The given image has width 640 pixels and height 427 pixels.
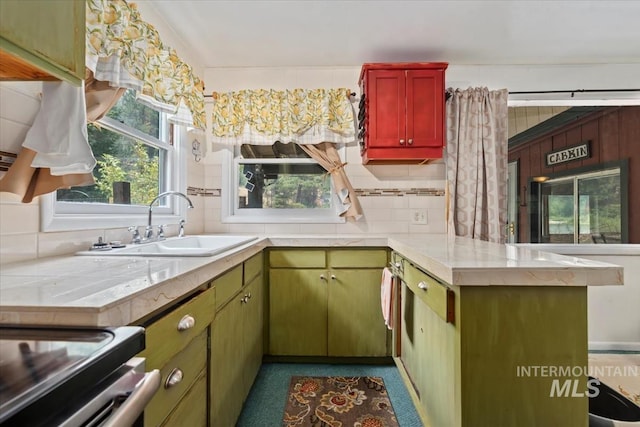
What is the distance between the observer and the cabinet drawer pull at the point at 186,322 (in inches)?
35.9

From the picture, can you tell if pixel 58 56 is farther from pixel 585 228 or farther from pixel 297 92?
pixel 585 228

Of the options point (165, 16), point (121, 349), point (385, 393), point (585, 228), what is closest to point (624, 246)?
point (585, 228)

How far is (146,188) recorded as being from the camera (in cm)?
210

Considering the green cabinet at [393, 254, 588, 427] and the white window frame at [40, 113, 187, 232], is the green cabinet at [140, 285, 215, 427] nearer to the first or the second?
the white window frame at [40, 113, 187, 232]

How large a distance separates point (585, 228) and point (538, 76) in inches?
54.8

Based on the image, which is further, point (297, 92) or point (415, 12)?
point (297, 92)

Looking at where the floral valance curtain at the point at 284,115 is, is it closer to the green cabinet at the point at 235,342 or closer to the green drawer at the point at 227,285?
the green cabinet at the point at 235,342

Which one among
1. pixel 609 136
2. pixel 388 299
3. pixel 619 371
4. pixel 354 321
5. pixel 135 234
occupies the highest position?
pixel 609 136

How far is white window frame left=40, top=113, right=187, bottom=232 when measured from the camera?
4.17 ft

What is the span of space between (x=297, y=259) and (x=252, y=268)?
1.42ft

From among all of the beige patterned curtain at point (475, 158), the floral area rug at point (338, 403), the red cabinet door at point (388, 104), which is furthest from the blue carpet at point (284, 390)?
the red cabinet door at point (388, 104)

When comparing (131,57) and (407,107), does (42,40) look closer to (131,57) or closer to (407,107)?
(131,57)

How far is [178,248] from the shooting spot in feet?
6.28

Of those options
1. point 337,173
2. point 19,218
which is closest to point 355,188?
point 337,173
